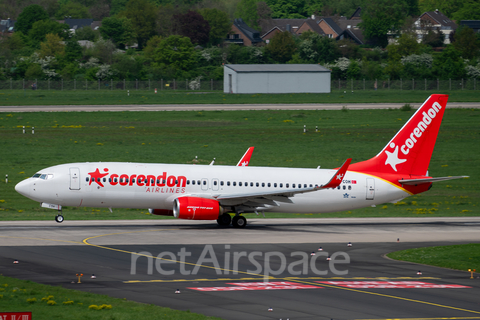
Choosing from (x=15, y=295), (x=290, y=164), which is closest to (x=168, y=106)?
(x=290, y=164)

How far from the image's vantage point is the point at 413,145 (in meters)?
47.5

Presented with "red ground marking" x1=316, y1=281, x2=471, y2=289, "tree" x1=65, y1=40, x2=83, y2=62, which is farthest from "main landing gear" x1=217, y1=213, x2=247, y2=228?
"tree" x1=65, y1=40, x2=83, y2=62

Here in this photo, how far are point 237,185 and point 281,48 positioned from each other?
487ft

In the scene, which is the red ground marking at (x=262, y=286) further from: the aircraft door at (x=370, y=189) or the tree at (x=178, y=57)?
the tree at (x=178, y=57)

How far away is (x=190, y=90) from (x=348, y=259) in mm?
112024

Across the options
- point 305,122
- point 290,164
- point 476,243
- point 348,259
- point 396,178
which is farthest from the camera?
point 305,122

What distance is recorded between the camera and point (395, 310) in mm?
23891

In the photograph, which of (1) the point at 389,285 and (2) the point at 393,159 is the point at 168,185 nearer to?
(2) the point at 393,159

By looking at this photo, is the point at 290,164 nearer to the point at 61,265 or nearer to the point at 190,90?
the point at 61,265

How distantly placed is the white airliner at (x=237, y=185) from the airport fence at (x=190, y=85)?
97.0 metres

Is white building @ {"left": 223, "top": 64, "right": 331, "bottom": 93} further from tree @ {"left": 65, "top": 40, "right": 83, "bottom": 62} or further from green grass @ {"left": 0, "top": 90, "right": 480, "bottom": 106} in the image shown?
tree @ {"left": 65, "top": 40, "right": 83, "bottom": 62}

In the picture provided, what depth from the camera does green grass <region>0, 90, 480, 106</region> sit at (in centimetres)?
11771

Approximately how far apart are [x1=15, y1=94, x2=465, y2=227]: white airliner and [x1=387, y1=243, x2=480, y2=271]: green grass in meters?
Answer: 7.15

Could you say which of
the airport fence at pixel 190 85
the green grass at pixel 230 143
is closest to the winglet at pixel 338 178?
the green grass at pixel 230 143
